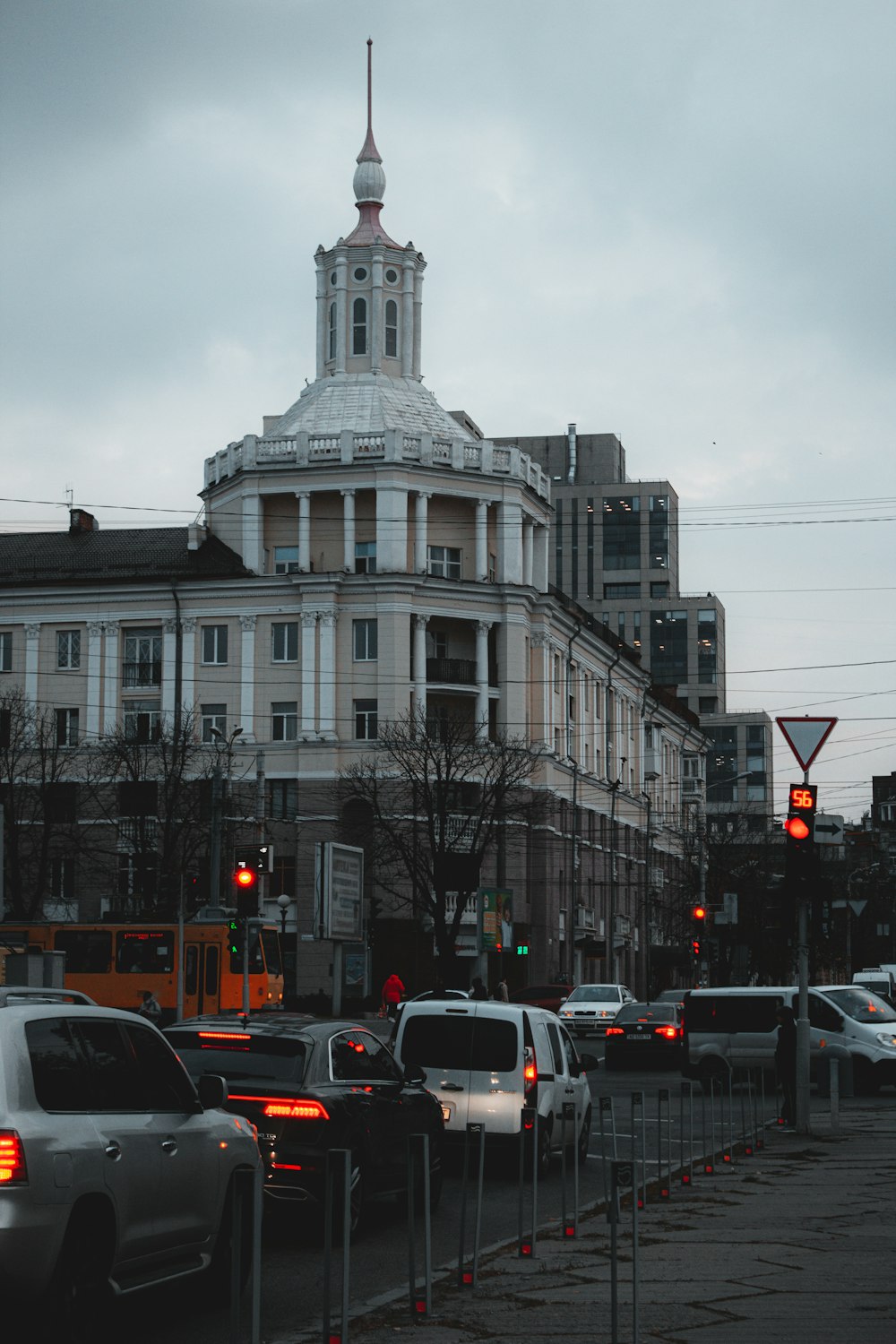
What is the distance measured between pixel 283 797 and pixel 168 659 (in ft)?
27.3

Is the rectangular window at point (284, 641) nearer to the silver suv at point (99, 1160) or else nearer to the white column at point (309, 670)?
the white column at point (309, 670)

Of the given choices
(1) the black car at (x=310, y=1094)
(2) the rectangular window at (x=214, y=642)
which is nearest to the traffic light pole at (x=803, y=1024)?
(1) the black car at (x=310, y=1094)

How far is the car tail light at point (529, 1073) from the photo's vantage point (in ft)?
62.8

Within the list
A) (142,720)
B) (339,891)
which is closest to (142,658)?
(142,720)

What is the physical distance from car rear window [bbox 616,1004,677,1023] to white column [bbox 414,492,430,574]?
133 feet

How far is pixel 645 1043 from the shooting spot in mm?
40875

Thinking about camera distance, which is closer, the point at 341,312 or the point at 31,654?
the point at 31,654

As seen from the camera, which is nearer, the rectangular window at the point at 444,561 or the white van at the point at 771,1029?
the white van at the point at 771,1029

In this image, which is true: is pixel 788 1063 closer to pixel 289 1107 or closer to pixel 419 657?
pixel 289 1107

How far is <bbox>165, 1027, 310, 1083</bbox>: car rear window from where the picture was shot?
565 inches

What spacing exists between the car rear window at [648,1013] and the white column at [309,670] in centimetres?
→ 3817

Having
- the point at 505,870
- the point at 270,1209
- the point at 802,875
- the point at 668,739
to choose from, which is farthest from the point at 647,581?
the point at 270,1209

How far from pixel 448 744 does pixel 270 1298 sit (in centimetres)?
5749

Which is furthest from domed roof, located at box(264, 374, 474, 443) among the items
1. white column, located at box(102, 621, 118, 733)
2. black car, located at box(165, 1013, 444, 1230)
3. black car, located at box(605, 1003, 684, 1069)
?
black car, located at box(165, 1013, 444, 1230)
